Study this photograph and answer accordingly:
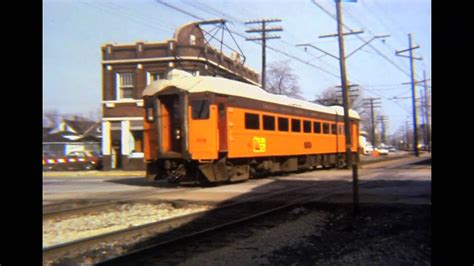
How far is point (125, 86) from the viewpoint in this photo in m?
21.8

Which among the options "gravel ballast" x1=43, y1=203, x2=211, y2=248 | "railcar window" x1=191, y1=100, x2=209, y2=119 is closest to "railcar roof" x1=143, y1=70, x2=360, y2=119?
"railcar window" x1=191, y1=100, x2=209, y2=119

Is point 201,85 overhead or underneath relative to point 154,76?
underneath

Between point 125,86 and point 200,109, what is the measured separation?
757 centimetres

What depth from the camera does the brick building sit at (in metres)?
18.7

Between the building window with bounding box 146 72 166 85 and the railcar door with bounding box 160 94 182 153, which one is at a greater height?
the building window with bounding box 146 72 166 85

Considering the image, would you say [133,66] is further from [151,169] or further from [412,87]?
[412,87]

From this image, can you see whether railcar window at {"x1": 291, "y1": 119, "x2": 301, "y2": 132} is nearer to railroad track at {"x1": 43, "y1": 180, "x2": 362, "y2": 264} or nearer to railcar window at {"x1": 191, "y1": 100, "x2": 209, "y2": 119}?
railcar window at {"x1": 191, "y1": 100, "x2": 209, "y2": 119}

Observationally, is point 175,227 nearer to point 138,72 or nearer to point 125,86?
point 125,86

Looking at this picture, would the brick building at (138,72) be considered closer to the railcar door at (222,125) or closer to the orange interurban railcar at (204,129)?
the orange interurban railcar at (204,129)

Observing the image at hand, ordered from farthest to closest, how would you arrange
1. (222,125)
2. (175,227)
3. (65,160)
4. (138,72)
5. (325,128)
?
(325,128) < (138,72) < (222,125) < (65,160) < (175,227)

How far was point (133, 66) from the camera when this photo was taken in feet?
77.3

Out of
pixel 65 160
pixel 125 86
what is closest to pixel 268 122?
pixel 125 86

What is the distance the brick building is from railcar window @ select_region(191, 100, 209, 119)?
191 cm
